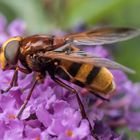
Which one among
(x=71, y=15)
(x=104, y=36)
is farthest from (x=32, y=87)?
(x=71, y=15)

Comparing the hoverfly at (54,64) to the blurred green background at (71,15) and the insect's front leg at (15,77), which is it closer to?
the insect's front leg at (15,77)

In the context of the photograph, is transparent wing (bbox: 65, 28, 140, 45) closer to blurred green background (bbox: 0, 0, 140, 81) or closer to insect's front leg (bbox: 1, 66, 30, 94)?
insect's front leg (bbox: 1, 66, 30, 94)

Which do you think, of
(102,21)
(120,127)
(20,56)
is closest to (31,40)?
(20,56)

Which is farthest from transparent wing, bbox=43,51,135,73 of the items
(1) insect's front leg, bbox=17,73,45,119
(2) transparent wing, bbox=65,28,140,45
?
(2) transparent wing, bbox=65,28,140,45

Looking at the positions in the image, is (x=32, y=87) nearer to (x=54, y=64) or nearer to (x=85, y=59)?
(x=54, y=64)

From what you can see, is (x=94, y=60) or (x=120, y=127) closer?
(x=94, y=60)

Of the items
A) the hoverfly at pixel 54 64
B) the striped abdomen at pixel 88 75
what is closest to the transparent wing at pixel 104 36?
the hoverfly at pixel 54 64

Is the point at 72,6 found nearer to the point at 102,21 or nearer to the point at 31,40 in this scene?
the point at 102,21
